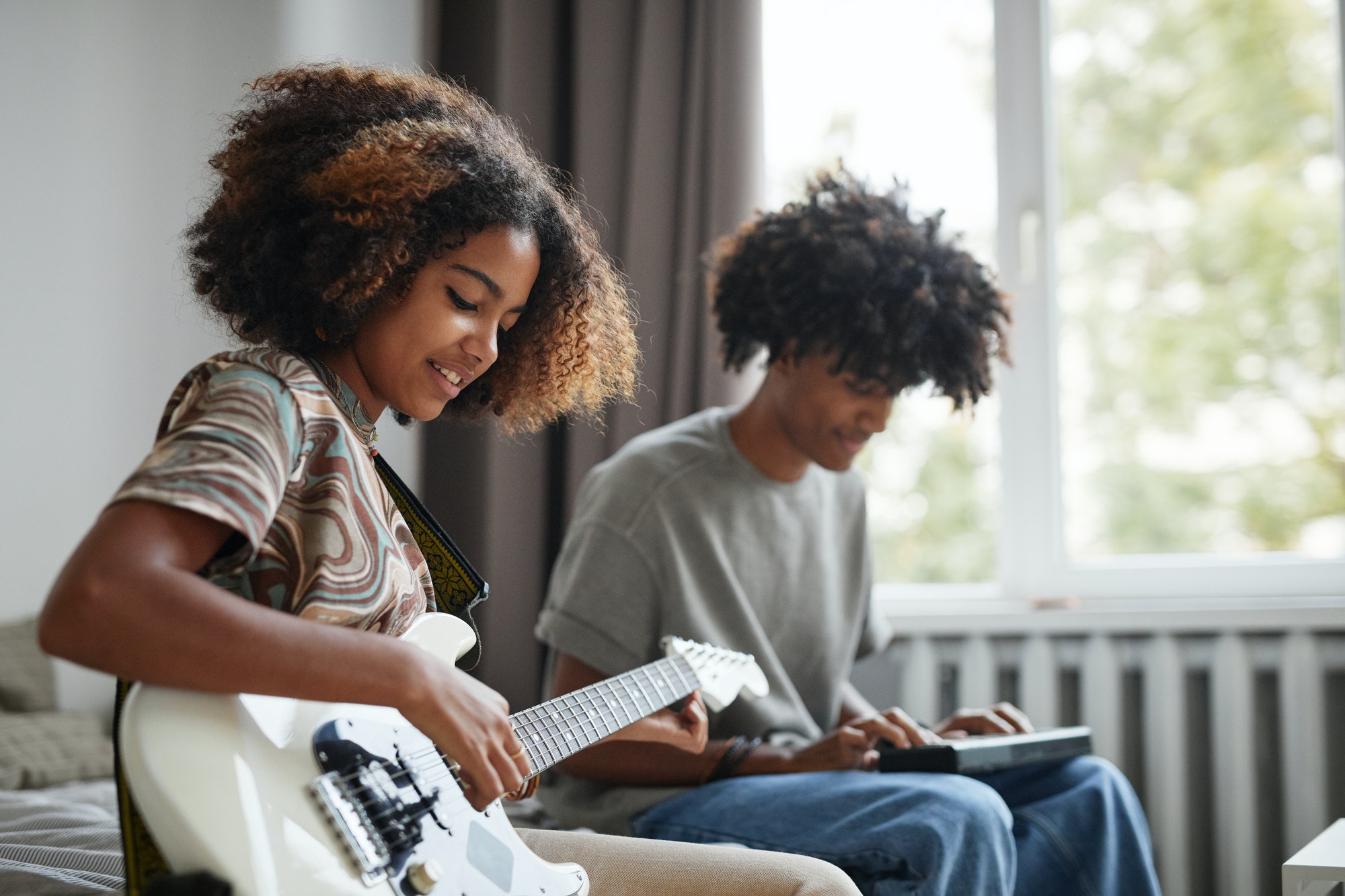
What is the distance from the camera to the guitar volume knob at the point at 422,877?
73 centimetres

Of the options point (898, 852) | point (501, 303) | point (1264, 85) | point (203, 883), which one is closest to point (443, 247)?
point (501, 303)

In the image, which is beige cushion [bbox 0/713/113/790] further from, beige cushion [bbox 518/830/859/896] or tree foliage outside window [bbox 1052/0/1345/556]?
tree foliage outside window [bbox 1052/0/1345/556]

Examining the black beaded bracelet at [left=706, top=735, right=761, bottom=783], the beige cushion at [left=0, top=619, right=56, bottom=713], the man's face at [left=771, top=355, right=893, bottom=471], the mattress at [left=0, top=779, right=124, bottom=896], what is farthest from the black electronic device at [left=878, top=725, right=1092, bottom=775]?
the beige cushion at [left=0, top=619, right=56, bottom=713]

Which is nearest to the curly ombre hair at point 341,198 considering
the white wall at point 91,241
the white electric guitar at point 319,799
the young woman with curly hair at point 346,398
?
the young woman with curly hair at point 346,398

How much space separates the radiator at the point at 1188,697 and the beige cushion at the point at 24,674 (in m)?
1.31

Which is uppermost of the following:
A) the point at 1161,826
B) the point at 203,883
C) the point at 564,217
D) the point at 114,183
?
the point at 114,183

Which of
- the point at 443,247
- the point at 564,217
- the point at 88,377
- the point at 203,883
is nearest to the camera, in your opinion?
the point at 203,883

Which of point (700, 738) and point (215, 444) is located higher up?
point (215, 444)

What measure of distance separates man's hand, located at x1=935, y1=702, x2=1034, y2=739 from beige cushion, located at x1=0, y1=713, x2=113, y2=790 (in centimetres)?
117

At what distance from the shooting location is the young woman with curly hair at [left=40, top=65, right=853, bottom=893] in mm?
621

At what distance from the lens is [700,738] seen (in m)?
1.15

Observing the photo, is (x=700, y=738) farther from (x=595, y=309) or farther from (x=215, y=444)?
(x=215, y=444)

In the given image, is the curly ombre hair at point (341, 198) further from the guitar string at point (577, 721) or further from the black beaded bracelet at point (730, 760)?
the black beaded bracelet at point (730, 760)

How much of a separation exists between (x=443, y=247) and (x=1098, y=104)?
5.67ft
